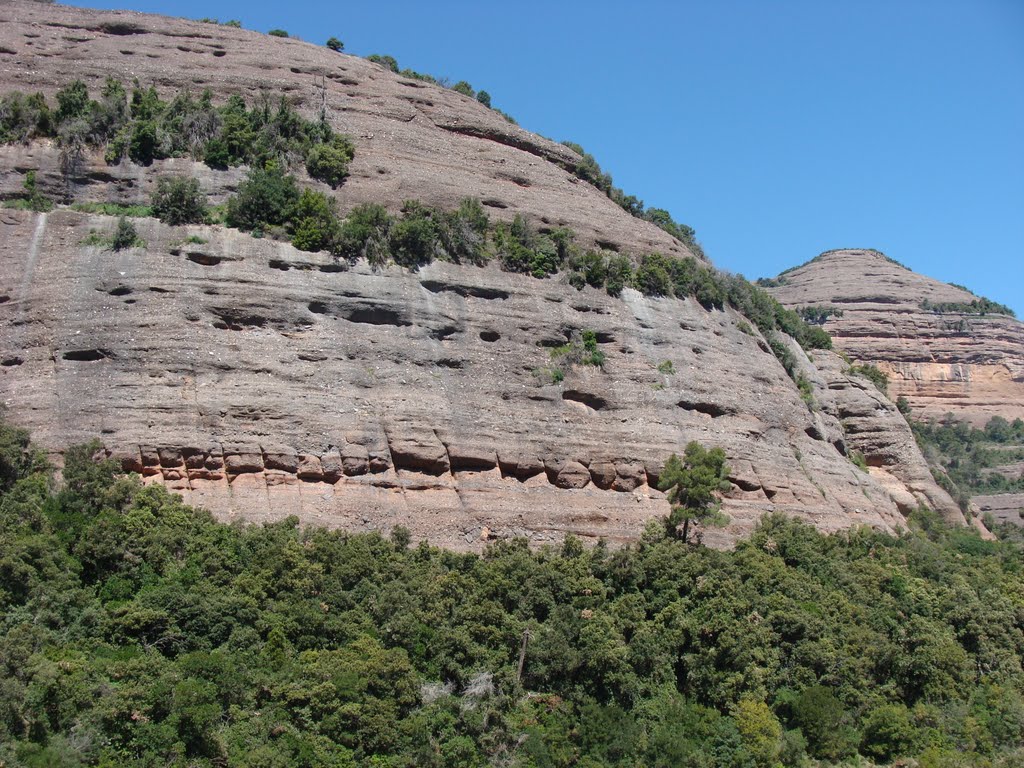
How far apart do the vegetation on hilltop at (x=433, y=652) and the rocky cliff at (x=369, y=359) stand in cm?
144

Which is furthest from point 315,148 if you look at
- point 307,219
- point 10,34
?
point 10,34

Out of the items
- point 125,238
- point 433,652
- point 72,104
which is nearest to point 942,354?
point 433,652

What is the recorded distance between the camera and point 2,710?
2091 cm

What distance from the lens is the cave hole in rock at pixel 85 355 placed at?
1128 inches

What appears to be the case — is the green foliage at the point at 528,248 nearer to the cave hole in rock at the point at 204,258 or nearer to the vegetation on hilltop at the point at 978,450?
the cave hole in rock at the point at 204,258

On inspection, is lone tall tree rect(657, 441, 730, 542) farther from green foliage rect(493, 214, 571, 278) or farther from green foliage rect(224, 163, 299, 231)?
green foliage rect(224, 163, 299, 231)

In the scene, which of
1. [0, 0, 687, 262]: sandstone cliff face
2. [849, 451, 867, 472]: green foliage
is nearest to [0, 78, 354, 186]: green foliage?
[0, 0, 687, 262]: sandstone cliff face

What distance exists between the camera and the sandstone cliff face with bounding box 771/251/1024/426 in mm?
83812

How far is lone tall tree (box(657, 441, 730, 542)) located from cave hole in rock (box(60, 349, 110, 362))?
15820 mm

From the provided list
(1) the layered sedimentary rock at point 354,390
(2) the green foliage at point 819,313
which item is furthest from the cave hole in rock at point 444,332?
(2) the green foliage at point 819,313

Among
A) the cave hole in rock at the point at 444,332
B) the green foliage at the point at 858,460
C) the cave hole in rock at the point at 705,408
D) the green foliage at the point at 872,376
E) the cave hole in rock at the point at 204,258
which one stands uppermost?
the green foliage at the point at 872,376

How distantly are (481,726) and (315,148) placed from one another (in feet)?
66.8

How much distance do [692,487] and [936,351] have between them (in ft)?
194

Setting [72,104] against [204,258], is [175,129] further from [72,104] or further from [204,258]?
[204,258]
